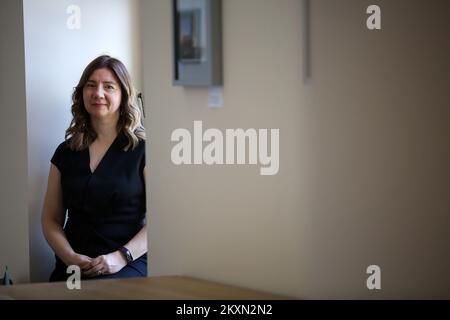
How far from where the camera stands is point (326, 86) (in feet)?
5.71

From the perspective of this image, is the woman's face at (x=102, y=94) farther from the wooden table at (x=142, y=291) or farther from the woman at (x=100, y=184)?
the wooden table at (x=142, y=291)

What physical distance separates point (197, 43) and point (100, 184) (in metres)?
1.15

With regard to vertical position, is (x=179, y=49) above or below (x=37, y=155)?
above

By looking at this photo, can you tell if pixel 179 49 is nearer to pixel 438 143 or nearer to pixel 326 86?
pixel 326 86

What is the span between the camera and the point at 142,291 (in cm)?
200

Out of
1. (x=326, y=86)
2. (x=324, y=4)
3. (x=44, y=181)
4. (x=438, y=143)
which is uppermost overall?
(x=324, y=4)

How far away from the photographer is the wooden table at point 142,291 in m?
1.92

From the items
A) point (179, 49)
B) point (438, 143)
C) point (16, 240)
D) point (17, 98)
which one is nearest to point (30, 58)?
point (17, 98)

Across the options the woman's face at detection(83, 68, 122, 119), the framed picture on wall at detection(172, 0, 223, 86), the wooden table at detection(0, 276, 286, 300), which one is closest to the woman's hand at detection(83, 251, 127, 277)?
the woman's face at detection(83, 68, 122, 119)

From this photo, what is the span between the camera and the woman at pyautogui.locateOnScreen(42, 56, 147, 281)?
301cm

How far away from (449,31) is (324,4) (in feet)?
1.02

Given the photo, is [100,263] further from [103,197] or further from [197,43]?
[197,43]

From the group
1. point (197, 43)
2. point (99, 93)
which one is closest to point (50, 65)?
point (99, 93)

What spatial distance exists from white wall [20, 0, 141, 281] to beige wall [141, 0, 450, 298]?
0.97 meters
